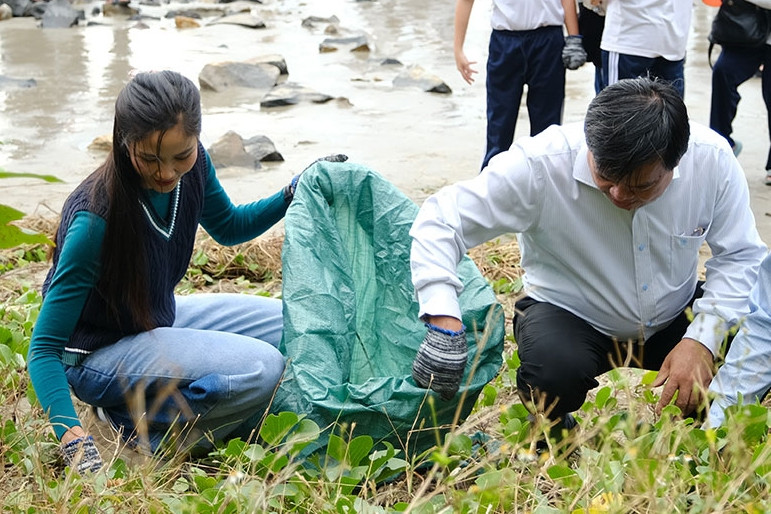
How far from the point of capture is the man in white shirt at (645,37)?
4211mm

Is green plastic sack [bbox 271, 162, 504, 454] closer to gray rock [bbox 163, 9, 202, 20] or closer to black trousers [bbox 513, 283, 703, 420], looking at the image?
black trousers [bbox 513, 283, 703, 420]

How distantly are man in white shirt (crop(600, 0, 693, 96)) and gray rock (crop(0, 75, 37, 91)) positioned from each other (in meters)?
5.02

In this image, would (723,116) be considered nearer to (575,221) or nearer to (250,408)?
(575,221)

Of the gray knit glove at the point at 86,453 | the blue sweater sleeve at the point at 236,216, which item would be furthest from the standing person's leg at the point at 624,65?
the gray knit glove at the point at 86,453

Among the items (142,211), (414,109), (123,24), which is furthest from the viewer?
(123,24)

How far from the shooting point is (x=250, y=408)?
97.8 inches

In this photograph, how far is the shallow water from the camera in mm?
5449

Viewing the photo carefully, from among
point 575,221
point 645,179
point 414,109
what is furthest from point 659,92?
point 414,109

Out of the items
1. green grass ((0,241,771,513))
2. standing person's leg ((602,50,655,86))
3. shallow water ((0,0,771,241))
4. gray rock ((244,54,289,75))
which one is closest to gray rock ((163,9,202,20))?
shallow water ((0,0,771,241))

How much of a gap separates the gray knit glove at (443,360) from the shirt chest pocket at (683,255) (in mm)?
632

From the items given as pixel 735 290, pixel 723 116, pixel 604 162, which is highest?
pixel 604 162

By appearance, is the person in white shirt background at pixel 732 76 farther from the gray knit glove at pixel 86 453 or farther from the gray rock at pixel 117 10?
the gray rock at pixel 117 10

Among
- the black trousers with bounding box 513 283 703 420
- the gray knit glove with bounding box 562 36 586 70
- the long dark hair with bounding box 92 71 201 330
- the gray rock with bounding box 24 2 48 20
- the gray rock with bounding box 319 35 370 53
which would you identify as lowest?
the gray rock with bounding box 24 2 48 20

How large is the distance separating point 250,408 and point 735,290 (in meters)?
1.21
